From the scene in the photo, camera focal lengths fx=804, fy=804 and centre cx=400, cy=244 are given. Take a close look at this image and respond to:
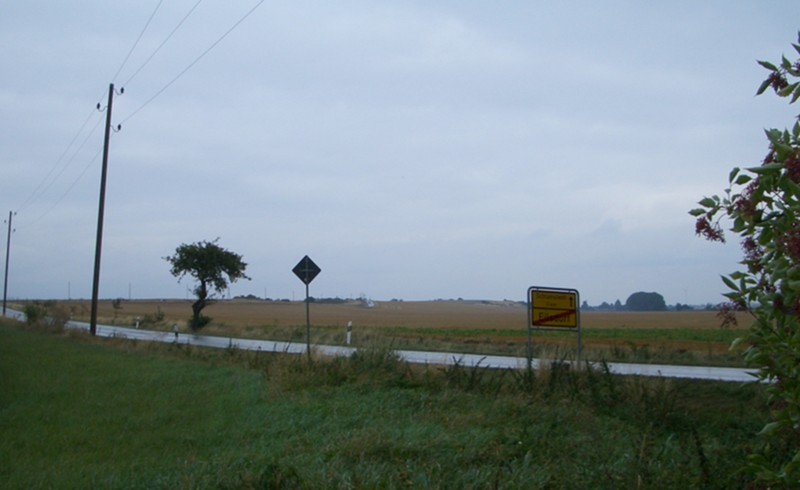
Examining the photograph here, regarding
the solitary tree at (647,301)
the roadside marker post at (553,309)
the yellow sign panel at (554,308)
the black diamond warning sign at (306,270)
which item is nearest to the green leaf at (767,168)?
the roadside marker post at (553,309)

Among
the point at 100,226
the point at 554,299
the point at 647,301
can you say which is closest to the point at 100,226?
the point at 100,226

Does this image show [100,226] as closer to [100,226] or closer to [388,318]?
[100,226]

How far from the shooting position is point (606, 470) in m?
7.22

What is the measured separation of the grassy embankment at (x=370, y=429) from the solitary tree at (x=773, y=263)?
8.15 ft

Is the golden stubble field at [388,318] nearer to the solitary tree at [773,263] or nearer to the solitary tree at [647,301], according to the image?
the solitary tree at [647,301]

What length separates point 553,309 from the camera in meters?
18.8

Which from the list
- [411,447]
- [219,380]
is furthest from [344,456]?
[219,380]

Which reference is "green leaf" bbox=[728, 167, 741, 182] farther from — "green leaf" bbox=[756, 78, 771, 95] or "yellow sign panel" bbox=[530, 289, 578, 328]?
"yellow sign panel" bbox=[530, 289, 578, 328]

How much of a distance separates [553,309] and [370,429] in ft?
30.9

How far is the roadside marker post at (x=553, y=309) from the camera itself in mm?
18438

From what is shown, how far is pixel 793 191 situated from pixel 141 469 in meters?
7.85

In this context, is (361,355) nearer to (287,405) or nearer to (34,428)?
(287,405)

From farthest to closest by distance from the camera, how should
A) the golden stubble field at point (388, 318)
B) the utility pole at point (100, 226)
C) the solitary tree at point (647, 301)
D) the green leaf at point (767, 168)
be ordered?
the solitary tree at point (647, 301) → the golden stubble field at point (388, 318) → the utility pole at point (100, 226) → the green leaf at point (767, 168)

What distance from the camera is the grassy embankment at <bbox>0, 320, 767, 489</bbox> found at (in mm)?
7773
